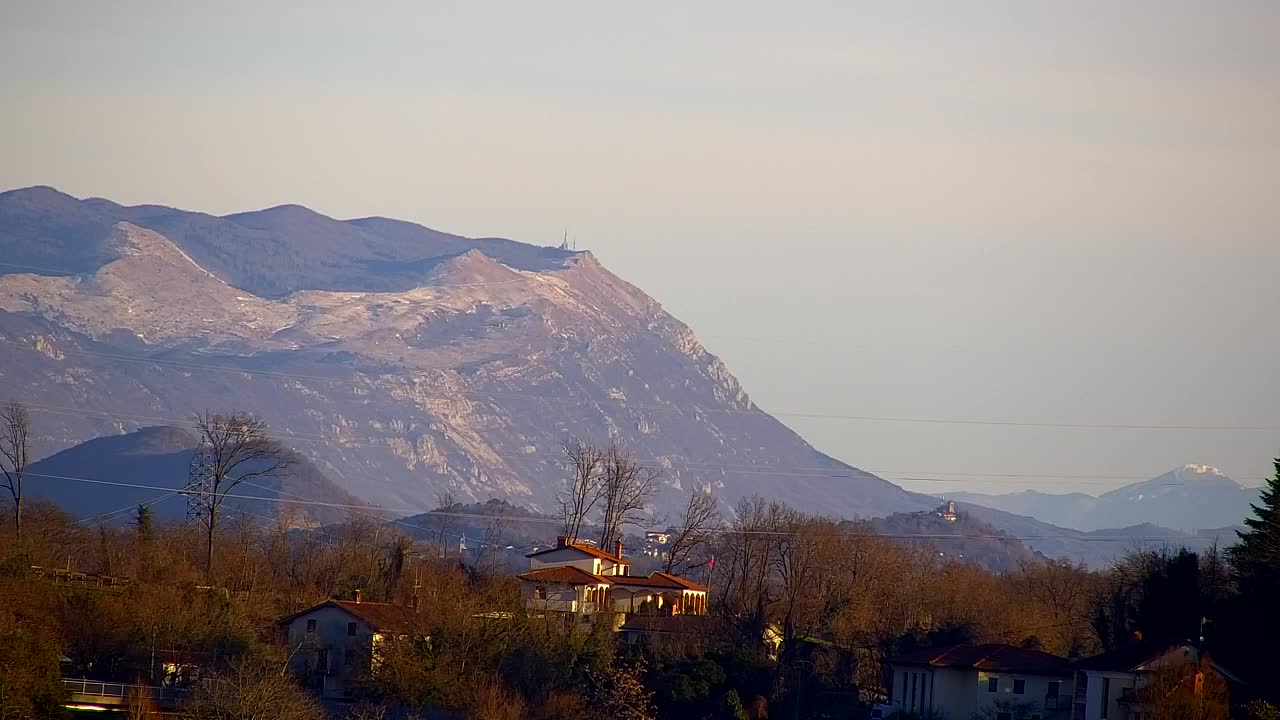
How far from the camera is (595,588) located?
9756 cm

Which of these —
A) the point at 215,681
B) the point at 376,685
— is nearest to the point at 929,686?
the point at 376,685

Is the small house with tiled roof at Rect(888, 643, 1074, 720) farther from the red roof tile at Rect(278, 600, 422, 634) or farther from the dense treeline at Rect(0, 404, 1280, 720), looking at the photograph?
the red roof tile at Rect(278, 600, 422, 634)

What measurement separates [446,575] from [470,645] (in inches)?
922

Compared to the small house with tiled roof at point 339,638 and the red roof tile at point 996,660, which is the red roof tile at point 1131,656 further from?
the small house with tiled roof at point 339,638

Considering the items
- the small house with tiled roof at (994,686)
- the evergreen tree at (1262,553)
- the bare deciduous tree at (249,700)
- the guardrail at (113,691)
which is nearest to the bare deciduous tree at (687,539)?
the small house with tiled roof at (994,686)

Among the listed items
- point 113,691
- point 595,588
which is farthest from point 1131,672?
point 113,691

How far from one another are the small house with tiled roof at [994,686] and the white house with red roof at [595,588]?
18.5 m

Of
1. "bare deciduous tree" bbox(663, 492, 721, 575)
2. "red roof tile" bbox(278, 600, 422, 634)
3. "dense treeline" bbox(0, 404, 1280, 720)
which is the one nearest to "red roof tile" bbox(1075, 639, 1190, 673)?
"dense treeline" bbox(0, 404, 1280, 720)

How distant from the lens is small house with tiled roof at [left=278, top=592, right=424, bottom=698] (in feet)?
253

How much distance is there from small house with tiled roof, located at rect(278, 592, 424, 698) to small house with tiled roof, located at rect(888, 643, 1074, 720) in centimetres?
2013

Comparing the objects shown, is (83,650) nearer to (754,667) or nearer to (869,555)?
(754,667)

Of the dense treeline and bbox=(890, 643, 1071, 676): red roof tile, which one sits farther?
bbox=(890, 643, 1071, 676): red roof tile

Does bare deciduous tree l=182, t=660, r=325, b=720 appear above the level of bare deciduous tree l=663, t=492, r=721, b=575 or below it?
below

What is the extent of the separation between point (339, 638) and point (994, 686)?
2692 cm
